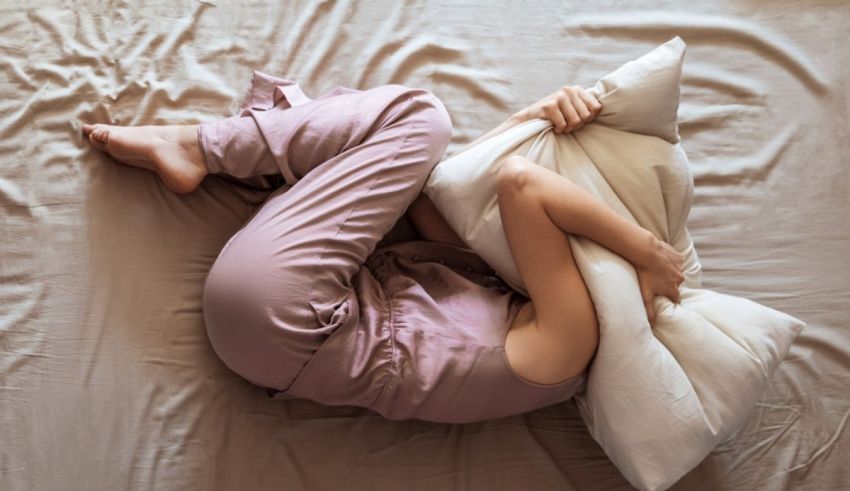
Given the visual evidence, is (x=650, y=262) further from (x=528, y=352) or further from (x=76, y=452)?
(x=76, y=452)

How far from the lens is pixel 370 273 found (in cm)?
112

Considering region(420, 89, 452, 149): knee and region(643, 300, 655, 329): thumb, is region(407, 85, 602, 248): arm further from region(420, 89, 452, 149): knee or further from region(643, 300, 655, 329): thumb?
region(643, 300, 655, 329): thumb

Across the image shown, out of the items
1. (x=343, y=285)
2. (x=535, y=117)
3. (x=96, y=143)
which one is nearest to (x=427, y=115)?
(x=535, y=117)

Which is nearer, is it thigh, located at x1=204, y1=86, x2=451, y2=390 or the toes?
thigh, located at x1=204, y1=86, x2=451, y2=390

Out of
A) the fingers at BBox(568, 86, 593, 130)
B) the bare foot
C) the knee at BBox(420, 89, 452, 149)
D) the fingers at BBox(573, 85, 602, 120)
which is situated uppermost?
the fingers at BBox(573, 85, 602, 120)

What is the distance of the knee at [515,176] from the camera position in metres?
1.01

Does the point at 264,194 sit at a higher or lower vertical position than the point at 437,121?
lower

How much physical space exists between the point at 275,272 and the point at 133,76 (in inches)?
17.4

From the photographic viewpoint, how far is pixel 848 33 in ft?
4.26

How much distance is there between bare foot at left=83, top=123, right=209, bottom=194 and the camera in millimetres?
1078

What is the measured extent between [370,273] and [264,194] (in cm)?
21

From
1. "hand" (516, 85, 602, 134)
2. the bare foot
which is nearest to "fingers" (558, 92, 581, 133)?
"hand" (516, 85, 602, 134)

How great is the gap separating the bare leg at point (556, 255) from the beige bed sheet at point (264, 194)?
17 cm

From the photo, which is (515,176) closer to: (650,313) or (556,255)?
(556,255)
